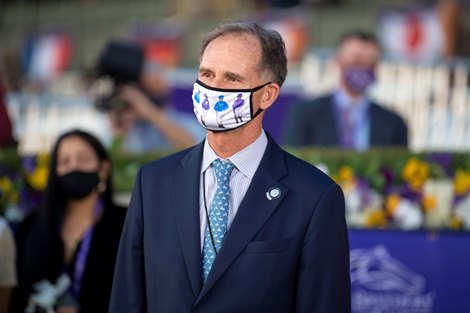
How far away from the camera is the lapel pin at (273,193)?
4.38 meters

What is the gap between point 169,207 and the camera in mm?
4438

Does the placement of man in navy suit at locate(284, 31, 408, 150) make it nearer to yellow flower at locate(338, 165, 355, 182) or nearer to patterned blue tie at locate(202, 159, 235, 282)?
yellow flower at locate(338, 165, 355, 182)

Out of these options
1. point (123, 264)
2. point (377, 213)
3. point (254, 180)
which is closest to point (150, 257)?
point (123, 264)

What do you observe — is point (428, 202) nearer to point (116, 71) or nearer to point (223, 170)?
point (223, 170)

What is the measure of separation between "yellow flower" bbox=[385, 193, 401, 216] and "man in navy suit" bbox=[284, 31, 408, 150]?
161 centimetres

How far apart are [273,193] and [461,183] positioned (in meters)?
3.28

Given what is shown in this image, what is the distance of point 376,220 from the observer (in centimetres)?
739

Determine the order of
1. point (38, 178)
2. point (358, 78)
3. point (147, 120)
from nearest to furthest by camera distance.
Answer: point (38, 178)
point (358, 78)
point (147, 120)

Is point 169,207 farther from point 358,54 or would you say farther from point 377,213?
point 358,54

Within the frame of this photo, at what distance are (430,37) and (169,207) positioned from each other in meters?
10.2

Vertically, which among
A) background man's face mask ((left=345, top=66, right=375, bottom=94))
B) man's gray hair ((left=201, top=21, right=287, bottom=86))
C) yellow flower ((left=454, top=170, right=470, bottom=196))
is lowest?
yellow flower ((left=454, top=170, right=470, bottom=196))

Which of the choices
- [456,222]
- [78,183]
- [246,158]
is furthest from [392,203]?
[246,158]

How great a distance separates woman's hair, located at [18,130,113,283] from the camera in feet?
21.4

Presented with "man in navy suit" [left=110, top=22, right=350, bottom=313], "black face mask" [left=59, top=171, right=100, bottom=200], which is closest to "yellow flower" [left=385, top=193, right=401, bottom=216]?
"black face mask" [left=59, top=171, right=100, bottom=200]
